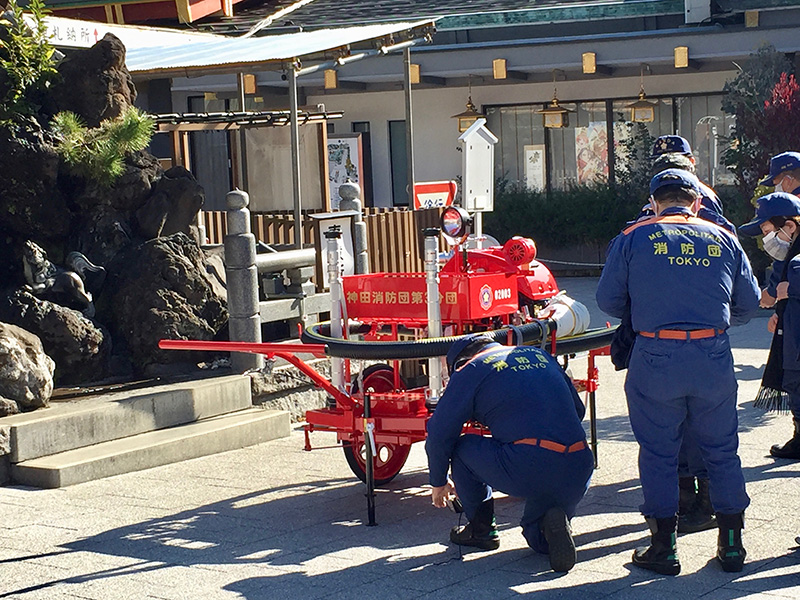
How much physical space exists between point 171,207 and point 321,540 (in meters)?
4.60

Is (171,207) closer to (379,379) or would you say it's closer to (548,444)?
(379,379)

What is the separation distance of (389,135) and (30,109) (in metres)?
13.4

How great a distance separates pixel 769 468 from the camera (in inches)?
303

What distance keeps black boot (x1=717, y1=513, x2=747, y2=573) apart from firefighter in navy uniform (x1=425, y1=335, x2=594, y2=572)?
2.14 ft

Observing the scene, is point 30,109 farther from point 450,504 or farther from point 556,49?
point 556,49

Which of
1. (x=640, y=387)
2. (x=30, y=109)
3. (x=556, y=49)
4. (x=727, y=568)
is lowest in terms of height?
(x=727, y=568)

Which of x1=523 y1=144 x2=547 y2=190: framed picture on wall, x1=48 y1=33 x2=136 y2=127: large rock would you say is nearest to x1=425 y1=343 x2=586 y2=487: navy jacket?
x1=48 y1=33 x2=136 y2=127: large rock

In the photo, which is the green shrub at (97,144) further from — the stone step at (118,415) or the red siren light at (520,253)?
the red siren light at (520,253)

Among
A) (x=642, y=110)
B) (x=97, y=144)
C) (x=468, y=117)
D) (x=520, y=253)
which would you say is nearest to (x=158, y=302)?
(x=97, y=144)

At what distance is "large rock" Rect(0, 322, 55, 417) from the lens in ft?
27.2

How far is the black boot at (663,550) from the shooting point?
571 centimetres

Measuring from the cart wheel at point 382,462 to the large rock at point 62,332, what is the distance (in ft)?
9.32

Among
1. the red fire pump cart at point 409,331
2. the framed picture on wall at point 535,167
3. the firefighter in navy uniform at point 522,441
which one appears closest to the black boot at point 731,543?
the firefighter in navy uniform at point 522,441

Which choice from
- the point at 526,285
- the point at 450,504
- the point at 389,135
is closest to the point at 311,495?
the point at 450,504
